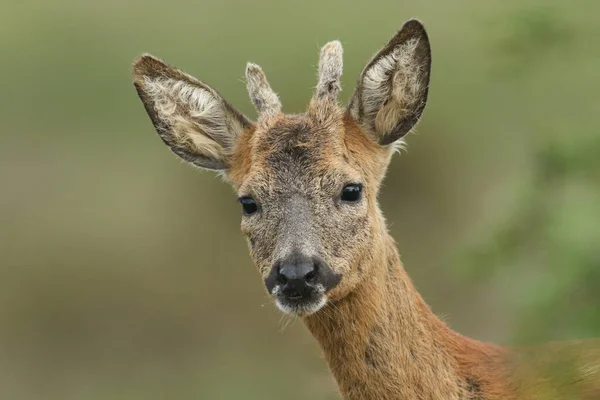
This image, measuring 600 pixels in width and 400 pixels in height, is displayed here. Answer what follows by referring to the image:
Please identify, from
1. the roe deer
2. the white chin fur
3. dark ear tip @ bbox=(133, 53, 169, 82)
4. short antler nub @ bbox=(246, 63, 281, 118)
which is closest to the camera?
the white chin fur

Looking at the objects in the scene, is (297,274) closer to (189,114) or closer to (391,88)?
(391,88)

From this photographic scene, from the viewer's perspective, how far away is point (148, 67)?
6613 millimetres

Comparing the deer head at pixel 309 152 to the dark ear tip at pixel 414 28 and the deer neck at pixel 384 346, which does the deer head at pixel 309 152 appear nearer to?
the dark ear tip at pixel 414 28

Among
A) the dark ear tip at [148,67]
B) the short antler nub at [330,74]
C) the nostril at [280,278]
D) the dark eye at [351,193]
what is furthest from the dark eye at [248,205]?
the dark ear tip at [148,67]

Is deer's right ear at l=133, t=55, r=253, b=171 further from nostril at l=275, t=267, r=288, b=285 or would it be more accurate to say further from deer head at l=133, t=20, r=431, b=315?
nostril at l=275, t=267, r=288, b=285

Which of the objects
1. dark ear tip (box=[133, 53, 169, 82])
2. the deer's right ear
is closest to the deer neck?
the deer's right ear

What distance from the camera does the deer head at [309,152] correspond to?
5.93 meters

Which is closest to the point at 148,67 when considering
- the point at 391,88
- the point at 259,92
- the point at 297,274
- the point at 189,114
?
the point at 189,114

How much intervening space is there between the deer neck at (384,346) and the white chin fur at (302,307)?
228mm

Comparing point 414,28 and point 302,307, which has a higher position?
point 414,28

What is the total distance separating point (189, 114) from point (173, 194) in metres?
7.09

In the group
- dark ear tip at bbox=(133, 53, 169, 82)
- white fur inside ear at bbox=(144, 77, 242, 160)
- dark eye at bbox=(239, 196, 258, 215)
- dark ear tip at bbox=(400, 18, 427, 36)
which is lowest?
dark eye at bbox=(239, 196, 258, 215)

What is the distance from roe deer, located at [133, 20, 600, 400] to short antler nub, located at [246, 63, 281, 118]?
0.67ft

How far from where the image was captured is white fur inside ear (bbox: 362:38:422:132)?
634 cm
